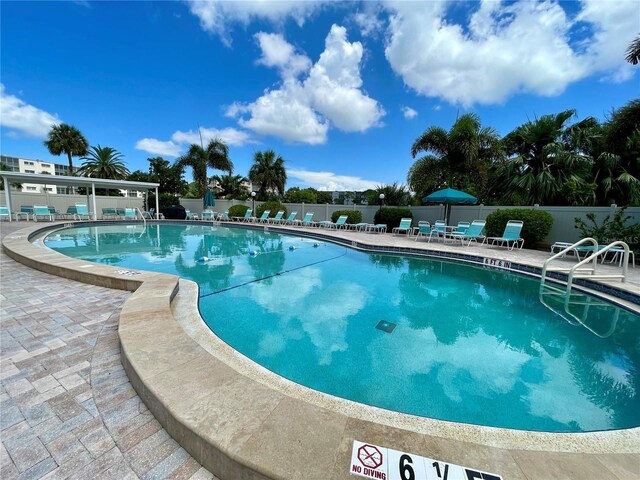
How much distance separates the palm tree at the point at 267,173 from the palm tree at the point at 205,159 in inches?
113

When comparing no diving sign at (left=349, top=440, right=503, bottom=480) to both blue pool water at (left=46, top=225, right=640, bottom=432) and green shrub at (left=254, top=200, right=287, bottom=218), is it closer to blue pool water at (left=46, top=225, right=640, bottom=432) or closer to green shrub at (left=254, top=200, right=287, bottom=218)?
blue pool water at (left=46, top=225, right=640, bottom=432)

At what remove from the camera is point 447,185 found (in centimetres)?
1512

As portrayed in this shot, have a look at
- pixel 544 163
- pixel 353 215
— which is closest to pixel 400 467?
pixel 544 163

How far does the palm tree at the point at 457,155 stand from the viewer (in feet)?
44.7

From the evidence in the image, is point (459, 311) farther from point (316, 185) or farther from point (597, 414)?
point (316, 185)

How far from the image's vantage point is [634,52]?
7.66m

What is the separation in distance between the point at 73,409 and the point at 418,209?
14.9 metres

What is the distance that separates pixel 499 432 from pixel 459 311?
3.07m

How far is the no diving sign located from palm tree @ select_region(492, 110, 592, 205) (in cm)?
1361

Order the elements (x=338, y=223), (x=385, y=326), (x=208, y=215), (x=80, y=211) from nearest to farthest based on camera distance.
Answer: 1. (x=385, y=326)
2. (x=338, y=223)
3. (x=80, y=211)
4. (x=208, y=215)

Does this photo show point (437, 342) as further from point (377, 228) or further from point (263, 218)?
point (263, 218)

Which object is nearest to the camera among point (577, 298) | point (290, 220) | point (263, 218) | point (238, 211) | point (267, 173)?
point (577, 298)

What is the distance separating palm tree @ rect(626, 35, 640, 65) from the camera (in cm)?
755

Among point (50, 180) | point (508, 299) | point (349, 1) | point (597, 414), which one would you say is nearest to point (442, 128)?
point (349, 1)
